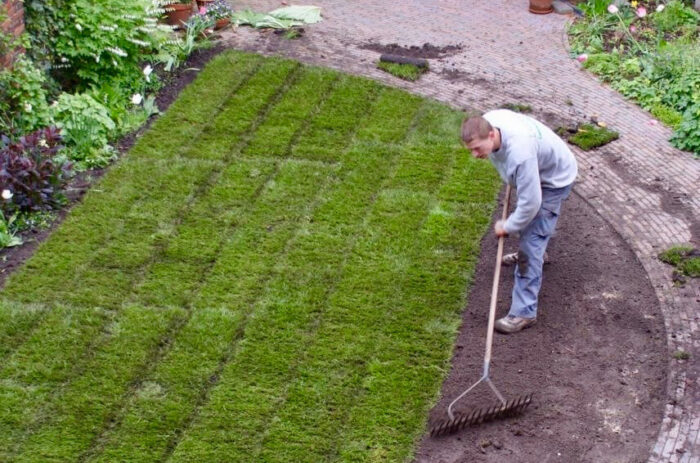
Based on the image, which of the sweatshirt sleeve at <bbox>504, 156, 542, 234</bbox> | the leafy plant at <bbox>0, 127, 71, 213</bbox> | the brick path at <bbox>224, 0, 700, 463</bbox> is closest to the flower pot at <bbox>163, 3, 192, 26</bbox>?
the brick path at <bbox>224, 0, 700, 463</bbox>

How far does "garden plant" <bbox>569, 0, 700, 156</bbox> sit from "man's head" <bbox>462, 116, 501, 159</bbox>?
11.6 ft

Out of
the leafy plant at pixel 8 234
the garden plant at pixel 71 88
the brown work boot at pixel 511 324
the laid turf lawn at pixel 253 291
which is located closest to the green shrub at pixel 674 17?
the laid turf lawn at pixel 253 291

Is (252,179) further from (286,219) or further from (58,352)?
(58,352)

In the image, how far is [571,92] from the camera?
32.2ft

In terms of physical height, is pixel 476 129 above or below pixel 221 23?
above

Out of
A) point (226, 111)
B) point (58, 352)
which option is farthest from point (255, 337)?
point (226, 111)

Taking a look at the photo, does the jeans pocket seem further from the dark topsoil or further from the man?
the dark topsoil

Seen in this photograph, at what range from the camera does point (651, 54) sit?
9930 millimetres

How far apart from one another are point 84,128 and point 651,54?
6166mm

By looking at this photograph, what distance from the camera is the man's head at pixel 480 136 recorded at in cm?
584

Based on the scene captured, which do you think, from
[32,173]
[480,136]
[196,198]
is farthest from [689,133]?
[32,173]

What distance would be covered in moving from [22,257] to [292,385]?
2.77 meters

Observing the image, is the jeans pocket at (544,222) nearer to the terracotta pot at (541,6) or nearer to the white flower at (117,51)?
the white flower at (117,51)

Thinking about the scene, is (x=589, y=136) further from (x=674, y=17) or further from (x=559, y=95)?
(x=674, y=17)
